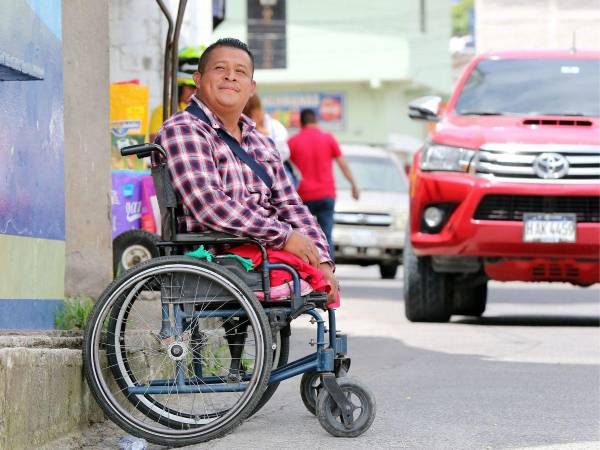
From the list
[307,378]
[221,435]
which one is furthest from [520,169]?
[221,435]

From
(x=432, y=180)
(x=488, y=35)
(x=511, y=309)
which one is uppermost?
(x=488, y=35)

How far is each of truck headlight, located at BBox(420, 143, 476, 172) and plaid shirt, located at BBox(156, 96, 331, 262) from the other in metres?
4.85

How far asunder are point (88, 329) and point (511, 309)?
8649mm

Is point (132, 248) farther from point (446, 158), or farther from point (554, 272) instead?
point (554, 272)

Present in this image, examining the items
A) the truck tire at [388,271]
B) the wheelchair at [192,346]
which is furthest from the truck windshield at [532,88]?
the truck tire at [388,271]

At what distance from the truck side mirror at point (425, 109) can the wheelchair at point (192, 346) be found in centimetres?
580

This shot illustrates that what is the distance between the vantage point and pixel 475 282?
11734mm

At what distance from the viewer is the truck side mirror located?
37.6 ft

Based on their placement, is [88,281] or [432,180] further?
[432,180]

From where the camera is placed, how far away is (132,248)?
935cm

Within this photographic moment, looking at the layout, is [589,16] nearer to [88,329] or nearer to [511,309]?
[511,309]

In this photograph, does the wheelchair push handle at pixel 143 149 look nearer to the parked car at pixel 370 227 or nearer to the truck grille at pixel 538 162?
the truck grille at pixel 538 162

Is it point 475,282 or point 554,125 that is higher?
point 554,125

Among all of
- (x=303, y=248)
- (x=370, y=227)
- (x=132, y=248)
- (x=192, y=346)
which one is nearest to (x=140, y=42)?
(x=132, y=248)
